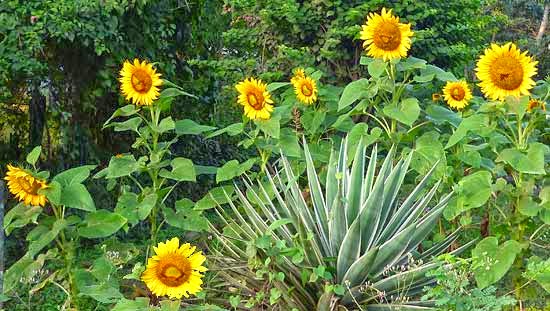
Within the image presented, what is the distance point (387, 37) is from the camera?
3541 mm

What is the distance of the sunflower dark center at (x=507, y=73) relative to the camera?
3.22 m

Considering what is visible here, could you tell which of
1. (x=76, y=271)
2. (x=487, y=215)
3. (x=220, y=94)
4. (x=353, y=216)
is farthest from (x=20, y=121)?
(x=487, y=215)

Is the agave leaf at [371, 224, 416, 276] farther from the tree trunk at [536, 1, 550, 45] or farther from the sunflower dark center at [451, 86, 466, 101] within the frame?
the tree trunk at [536, 1, 550, 45]

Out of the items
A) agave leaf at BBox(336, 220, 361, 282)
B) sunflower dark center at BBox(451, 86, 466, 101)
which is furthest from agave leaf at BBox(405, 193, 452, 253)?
sunflower dark center at BBox(451, 86, 466, 101)

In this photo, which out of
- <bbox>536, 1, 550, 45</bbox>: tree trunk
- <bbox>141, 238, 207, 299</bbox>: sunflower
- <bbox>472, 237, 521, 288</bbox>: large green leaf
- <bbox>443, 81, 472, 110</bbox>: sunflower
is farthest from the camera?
<bbox>536, 1, 550, 45</bbox>: tree trunk

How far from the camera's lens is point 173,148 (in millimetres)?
6594

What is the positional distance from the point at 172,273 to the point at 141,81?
3.41 ft

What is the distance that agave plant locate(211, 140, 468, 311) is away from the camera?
3189mm

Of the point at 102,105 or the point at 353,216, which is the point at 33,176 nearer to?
the point at 353,216

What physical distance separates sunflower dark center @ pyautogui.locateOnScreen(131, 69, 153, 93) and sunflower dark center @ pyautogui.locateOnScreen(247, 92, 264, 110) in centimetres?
50

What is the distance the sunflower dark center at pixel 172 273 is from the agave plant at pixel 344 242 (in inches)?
18.2

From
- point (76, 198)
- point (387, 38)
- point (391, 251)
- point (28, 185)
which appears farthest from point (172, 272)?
point (387, 38)

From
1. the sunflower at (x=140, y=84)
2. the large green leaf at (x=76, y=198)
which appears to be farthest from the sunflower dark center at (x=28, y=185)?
the sunflower at (x=140, y=84)

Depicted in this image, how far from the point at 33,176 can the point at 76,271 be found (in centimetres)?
47
